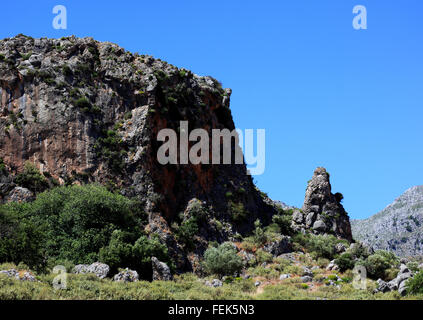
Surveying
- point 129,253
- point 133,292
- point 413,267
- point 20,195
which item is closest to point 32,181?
point 20,195

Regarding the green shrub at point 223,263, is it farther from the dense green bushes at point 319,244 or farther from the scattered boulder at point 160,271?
the dense green bushes at point 319,244

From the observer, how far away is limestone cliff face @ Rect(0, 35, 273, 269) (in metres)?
58.1

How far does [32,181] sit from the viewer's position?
55.8 meters

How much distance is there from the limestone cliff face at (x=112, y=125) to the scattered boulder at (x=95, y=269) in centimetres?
1288

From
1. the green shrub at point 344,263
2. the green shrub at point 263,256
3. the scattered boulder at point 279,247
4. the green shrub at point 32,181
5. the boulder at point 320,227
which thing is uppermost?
the green shrub at point 32,181

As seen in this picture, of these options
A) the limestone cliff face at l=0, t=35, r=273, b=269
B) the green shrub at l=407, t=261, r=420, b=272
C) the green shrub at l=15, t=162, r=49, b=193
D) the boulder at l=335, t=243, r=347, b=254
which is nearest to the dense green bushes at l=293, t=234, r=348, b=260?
the boulder at l=335, t=243, r=347, b=254

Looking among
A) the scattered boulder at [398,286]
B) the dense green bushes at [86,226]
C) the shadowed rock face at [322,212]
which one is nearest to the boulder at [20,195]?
the dense green bushes at [86,226]

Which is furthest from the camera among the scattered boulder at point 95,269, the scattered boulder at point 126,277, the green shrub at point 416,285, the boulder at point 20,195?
the boulder at point 20,195

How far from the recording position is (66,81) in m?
62.3

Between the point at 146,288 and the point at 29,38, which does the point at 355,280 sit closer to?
the point at 146,288

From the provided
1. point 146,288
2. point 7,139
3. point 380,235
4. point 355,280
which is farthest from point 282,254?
point 380,235

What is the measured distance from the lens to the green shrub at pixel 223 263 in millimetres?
51125

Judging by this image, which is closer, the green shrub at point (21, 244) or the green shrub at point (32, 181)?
the green shrub at point (21, 244)
